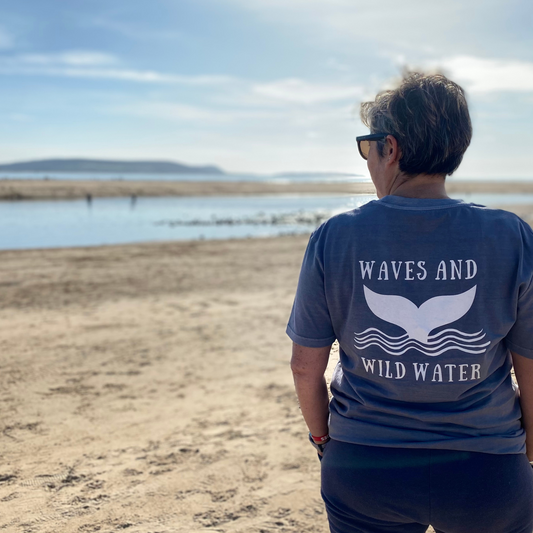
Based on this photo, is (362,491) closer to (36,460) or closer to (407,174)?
(407,174)

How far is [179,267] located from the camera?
37.5 feet

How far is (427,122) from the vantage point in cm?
130

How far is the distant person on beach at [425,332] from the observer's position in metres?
1.26

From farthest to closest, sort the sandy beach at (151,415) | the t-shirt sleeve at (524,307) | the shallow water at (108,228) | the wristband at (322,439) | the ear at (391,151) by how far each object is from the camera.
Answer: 1. the shallow water at (108,228)
2. the sandy beach at (151,415)
3. the wristband at (322,439)
4. the ear at (391,151)
5. the t-shirt sleeve at (524,307)

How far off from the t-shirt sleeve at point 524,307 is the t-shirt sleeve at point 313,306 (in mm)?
476

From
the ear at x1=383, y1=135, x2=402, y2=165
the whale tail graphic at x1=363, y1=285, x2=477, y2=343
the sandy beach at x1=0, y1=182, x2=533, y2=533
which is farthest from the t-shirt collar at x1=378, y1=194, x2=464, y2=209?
the sandy beach at x1=0, y1=182, x2=533, y2=533

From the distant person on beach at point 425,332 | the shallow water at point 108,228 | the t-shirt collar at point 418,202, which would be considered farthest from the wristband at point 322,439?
the shallow water at point 108,228

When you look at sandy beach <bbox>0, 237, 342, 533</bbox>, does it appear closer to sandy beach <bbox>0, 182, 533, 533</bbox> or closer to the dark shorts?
sandy beach <bbox>0, 182, 533, 533</bbox>

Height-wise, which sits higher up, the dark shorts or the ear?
the ear

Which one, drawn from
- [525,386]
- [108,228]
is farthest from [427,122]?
[108,228]

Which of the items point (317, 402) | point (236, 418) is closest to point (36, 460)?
point (236, 418)

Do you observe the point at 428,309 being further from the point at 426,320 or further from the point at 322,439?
the point at 322,439

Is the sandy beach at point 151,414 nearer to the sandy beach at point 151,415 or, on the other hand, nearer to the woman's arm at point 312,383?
the sandy beach at point 151,415

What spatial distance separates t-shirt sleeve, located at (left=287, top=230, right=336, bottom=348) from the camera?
133cm
